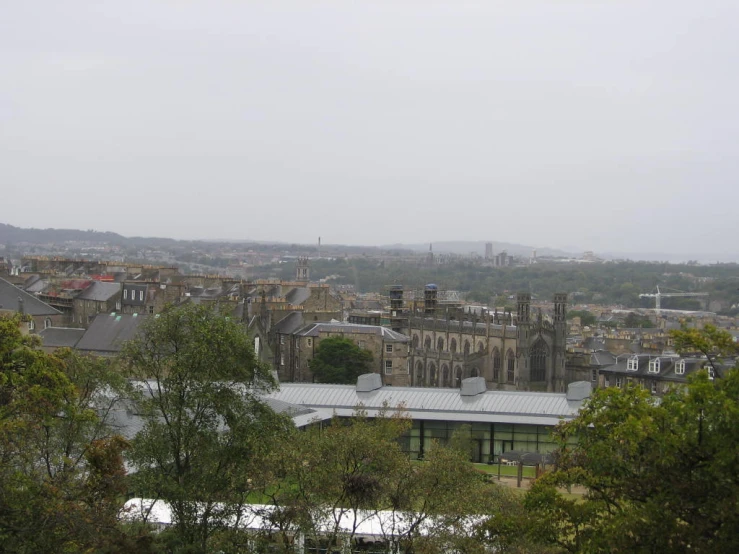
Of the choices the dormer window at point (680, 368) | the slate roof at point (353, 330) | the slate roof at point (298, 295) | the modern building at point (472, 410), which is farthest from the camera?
the slate roof at point (298, 295)

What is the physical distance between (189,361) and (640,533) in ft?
38.0

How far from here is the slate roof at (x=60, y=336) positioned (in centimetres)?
7506

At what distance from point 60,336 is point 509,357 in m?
35.8

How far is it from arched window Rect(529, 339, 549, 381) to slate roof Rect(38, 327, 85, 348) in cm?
3577

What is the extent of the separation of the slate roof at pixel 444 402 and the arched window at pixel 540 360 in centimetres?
2740

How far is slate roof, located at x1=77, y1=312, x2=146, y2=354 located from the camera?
72.8 meters

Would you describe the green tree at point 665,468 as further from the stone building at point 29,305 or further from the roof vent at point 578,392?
the stone building at point 29,305

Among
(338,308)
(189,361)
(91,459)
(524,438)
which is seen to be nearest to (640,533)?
(189,361)

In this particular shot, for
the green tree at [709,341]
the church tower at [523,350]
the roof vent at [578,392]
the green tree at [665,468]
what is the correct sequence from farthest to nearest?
the church tower at [523,350] → the roof vent at [578,392] → the green tree at [709,341] → the green tree at [665,468]

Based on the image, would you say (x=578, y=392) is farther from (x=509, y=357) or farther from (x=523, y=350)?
(x=509, y=357)

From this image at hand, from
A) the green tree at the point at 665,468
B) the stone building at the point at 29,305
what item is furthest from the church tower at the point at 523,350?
the green tree at the point at 665,468

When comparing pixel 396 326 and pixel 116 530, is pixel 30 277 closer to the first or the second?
pixel 396 326

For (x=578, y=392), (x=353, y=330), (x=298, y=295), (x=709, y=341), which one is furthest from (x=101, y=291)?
(x=709, y=341)

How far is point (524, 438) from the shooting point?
48.6 m
